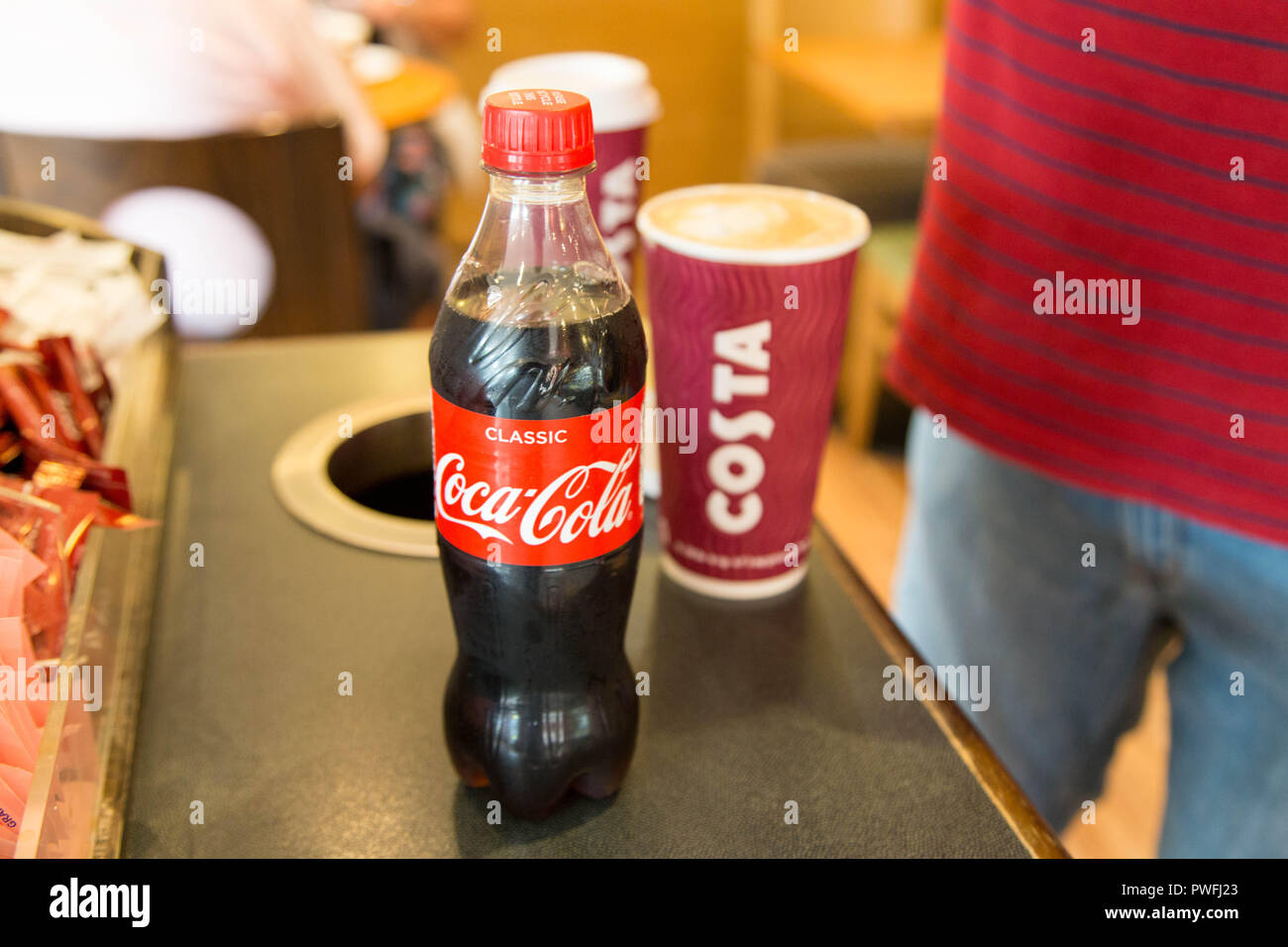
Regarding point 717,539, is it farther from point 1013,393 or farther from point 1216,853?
point 1216,853

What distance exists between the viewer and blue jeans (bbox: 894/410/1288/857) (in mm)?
806

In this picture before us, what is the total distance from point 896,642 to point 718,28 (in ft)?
12.7

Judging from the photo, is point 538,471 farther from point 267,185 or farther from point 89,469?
point 267,185

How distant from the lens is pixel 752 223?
2.31 feet

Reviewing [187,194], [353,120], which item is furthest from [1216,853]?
[353,120]

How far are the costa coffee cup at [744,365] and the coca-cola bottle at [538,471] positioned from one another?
12 centimetres

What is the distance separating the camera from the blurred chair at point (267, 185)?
1.57 metres

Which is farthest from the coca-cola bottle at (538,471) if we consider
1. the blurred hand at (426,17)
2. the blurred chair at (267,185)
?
the blurred hand at (426,17)

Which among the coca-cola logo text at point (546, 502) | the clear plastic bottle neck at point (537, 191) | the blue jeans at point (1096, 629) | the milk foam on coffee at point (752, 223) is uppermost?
the clear plastic bottle neck at point (537, 191)

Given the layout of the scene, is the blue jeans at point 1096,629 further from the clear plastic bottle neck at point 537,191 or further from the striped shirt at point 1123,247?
the clear plastic bottle neck at point 537,191

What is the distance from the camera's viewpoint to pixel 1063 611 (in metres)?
0.92

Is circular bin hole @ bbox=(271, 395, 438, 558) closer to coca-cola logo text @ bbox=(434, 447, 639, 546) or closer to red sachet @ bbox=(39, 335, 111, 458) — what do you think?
red sachet @ bbox=(39, 335, 111, 458)

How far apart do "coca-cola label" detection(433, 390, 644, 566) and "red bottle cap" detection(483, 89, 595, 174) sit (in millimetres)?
113

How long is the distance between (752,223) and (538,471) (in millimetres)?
269
